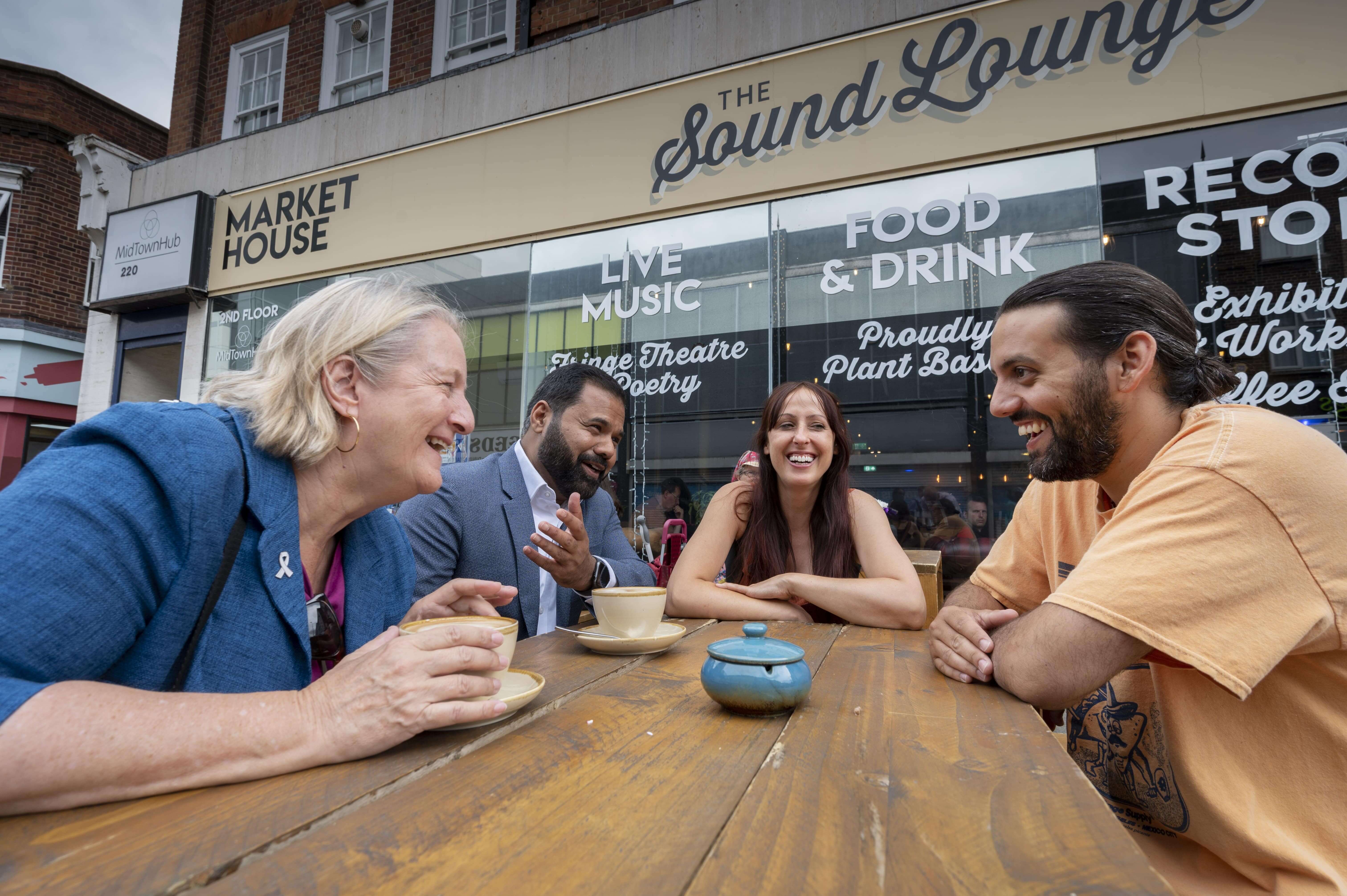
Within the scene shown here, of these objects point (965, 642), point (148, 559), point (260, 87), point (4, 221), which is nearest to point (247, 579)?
point (148, 559)

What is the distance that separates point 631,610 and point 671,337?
4.42 metres

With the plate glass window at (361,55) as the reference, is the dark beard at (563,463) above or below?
below

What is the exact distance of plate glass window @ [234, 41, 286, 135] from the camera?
8.61m

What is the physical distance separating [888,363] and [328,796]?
483 cm

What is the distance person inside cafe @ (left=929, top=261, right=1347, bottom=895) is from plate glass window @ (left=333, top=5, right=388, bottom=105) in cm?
907

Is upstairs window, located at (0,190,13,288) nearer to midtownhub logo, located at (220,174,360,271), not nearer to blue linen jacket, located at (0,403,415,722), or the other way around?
midtownhub logo, located at (220,174,360,271)

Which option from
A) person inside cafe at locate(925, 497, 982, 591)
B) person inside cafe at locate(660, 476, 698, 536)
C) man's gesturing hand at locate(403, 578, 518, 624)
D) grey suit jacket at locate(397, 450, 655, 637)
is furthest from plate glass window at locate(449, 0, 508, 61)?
man's gesturing hand at locate(403, 578, 518, 624)

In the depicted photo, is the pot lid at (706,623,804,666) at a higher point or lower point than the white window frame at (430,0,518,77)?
lower

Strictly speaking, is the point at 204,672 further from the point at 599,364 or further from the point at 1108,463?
the point at 599,364

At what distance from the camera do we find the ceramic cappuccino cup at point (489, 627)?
105cm

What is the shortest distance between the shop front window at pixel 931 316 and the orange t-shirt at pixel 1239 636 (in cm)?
345

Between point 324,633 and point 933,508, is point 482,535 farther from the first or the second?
point 933,508

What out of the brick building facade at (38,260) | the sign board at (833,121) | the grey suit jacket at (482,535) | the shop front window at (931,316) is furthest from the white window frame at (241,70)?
the grey suit jacket at (482,535)

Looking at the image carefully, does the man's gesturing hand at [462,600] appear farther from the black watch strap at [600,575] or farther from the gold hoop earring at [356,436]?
the black watch strap at [600,575]
